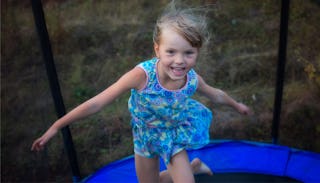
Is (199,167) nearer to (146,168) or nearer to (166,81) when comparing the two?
(146,168)

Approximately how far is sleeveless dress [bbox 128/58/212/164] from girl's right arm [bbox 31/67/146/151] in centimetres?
4

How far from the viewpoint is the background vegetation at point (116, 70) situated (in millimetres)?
2250

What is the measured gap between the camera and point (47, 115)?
224cm

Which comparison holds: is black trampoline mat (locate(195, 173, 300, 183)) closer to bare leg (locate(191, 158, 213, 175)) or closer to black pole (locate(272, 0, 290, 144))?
bare leg (locate(191, 158, 213, 175))

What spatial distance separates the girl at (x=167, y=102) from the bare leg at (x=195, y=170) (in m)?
0.12

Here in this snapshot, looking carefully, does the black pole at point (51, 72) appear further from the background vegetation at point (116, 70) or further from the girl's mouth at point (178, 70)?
the girl's mouth at point (178, 70)

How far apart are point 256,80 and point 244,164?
30.9 inches

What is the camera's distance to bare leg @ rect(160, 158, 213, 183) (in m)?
1.78

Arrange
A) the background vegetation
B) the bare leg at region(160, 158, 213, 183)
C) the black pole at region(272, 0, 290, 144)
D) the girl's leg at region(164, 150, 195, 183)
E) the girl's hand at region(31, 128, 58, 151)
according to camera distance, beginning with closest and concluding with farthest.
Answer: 1. the girl's hand at region(31, 128, 58, 151)
2. the girl's leg at region(164, 150, 195, 183)
3. the bare leg at region(160, 158, 213, 183)
4. the black pole at region(272, 0, 290, 144)
5. the background vegetation

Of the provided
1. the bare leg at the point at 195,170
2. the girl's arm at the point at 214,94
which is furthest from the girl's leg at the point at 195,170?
the girl's arm at the point at 214,94

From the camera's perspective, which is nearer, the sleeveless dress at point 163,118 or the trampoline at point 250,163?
the sleeveless dress at point 163,118

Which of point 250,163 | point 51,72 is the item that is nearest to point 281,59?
point 250,163

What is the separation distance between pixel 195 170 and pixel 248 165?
0.35 metres

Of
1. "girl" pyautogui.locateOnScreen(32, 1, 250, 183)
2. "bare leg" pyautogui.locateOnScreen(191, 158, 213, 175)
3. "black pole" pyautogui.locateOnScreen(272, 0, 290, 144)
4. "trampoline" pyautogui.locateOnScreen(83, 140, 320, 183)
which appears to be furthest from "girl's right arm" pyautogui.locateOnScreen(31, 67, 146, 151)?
"black pole" pyautogui.locateOnScreen(272, 0, 290, 144)
